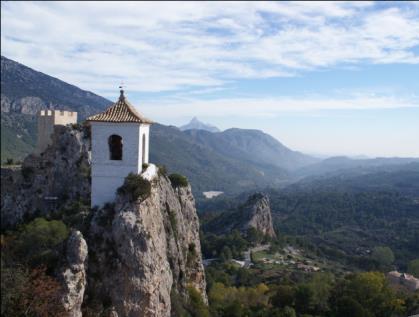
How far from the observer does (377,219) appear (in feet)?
479

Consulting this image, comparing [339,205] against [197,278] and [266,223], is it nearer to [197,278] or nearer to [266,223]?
[266,223]

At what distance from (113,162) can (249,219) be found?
97634 mm

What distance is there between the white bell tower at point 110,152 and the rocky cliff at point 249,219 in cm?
9069

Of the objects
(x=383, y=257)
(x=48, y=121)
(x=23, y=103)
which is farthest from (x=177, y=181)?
(x=23, y=103)

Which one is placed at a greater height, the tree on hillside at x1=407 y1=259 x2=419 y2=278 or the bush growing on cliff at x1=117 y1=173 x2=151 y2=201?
the bush growing on cliff at x1=117 y1=173 x2=151 y2=201

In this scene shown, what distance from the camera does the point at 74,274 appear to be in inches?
722

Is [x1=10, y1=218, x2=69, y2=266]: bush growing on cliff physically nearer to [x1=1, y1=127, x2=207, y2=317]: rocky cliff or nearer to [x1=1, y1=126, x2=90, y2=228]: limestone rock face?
[x1=1, y1=127, x2=207, y2=317]: rocky cliff

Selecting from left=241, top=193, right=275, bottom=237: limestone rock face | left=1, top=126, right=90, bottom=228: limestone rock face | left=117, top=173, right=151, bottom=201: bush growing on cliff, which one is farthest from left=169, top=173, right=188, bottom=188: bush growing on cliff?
left=241, top=193, right=275, bottom=237: limestone rock face

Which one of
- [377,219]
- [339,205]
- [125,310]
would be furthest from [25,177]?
[339,205]

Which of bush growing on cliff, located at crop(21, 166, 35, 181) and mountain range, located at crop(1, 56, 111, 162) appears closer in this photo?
bush growing on cliff, located at crop(21, 166, 35, 181)

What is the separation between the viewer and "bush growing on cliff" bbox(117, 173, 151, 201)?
20.4 meters

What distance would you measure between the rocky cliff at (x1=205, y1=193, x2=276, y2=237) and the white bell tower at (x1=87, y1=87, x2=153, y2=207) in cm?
9069

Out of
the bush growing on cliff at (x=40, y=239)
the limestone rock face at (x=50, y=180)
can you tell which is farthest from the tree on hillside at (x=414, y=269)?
the bush growing on cliff at (x=40, y=239)

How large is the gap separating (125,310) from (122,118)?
8573 millimetres
